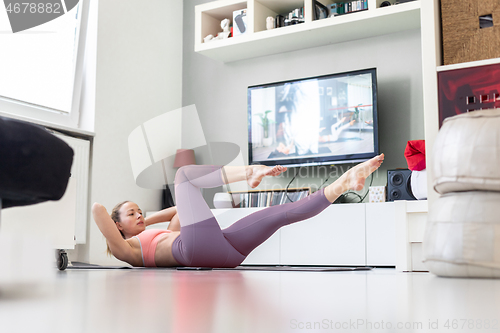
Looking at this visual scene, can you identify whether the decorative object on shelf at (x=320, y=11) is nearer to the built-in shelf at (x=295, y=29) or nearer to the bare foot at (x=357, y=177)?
the built-in shelf at (x=295, y=29)

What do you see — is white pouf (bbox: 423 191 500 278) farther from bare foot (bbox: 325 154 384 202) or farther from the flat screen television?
the flat screen television

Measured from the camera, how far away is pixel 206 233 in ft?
8.19

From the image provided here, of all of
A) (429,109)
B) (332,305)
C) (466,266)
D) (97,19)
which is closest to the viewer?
(332,305)

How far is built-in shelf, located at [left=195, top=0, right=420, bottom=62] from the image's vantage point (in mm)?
3910

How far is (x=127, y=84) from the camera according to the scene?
186 inches

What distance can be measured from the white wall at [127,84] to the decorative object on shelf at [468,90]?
3184mm

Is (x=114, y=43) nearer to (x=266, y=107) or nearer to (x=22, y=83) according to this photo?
(x=22, y=83)

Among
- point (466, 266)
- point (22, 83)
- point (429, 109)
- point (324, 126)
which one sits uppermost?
point (22, 83)

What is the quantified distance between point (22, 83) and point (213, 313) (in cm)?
373

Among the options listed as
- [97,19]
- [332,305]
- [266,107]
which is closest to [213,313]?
[332,305]

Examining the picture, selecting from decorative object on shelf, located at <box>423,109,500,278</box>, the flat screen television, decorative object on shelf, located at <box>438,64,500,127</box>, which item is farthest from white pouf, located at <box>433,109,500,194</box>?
the flat screen television

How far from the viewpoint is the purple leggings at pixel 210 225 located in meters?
2.43

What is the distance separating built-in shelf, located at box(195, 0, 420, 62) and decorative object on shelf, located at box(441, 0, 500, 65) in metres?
1.92

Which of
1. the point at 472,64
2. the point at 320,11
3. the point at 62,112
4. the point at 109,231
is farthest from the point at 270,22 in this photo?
the point at 472,64
